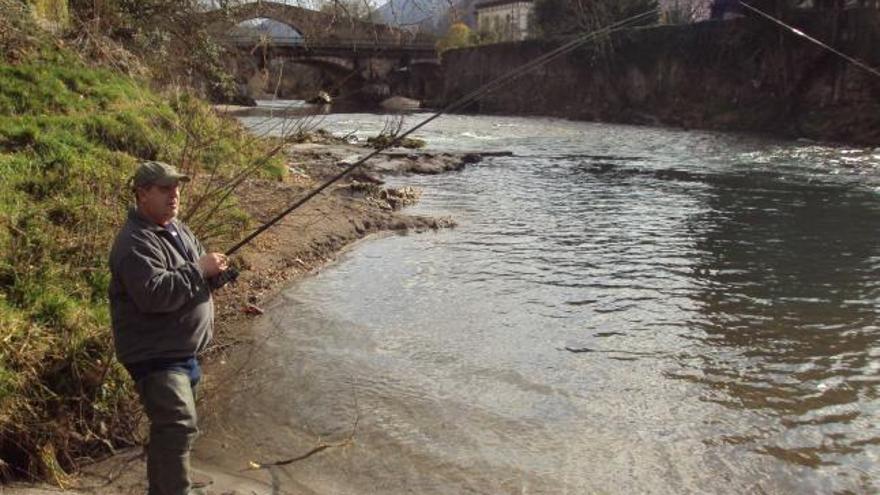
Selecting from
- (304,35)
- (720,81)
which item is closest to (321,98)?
(304,35)

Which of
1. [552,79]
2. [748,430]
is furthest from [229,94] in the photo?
[552,79]

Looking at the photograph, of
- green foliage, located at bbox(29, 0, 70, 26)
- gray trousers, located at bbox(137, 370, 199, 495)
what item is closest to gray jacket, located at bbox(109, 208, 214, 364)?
gray trousers, located at bbox(137, 370, 199, 495)

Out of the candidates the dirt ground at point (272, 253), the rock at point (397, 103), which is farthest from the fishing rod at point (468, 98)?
the rock at point (397, 103)

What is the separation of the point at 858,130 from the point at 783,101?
7117mm

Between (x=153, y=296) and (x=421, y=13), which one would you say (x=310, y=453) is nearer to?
(x=153, y=296)

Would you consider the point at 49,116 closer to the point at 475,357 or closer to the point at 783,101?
the point at 475,357

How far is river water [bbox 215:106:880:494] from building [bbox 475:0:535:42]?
56721 millimetres

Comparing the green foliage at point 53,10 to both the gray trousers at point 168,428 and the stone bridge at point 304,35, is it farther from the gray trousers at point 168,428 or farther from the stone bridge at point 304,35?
the gray trousers at point 168,428

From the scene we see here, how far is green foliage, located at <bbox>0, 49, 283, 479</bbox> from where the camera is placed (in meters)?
4.28

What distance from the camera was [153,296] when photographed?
137 inches

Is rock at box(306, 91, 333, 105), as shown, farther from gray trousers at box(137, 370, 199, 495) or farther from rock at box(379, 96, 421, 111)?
rock at box(379, 96, 421, 111)

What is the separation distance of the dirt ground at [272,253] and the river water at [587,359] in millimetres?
293

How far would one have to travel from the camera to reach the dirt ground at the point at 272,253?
421cm

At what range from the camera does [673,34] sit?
4553cm
